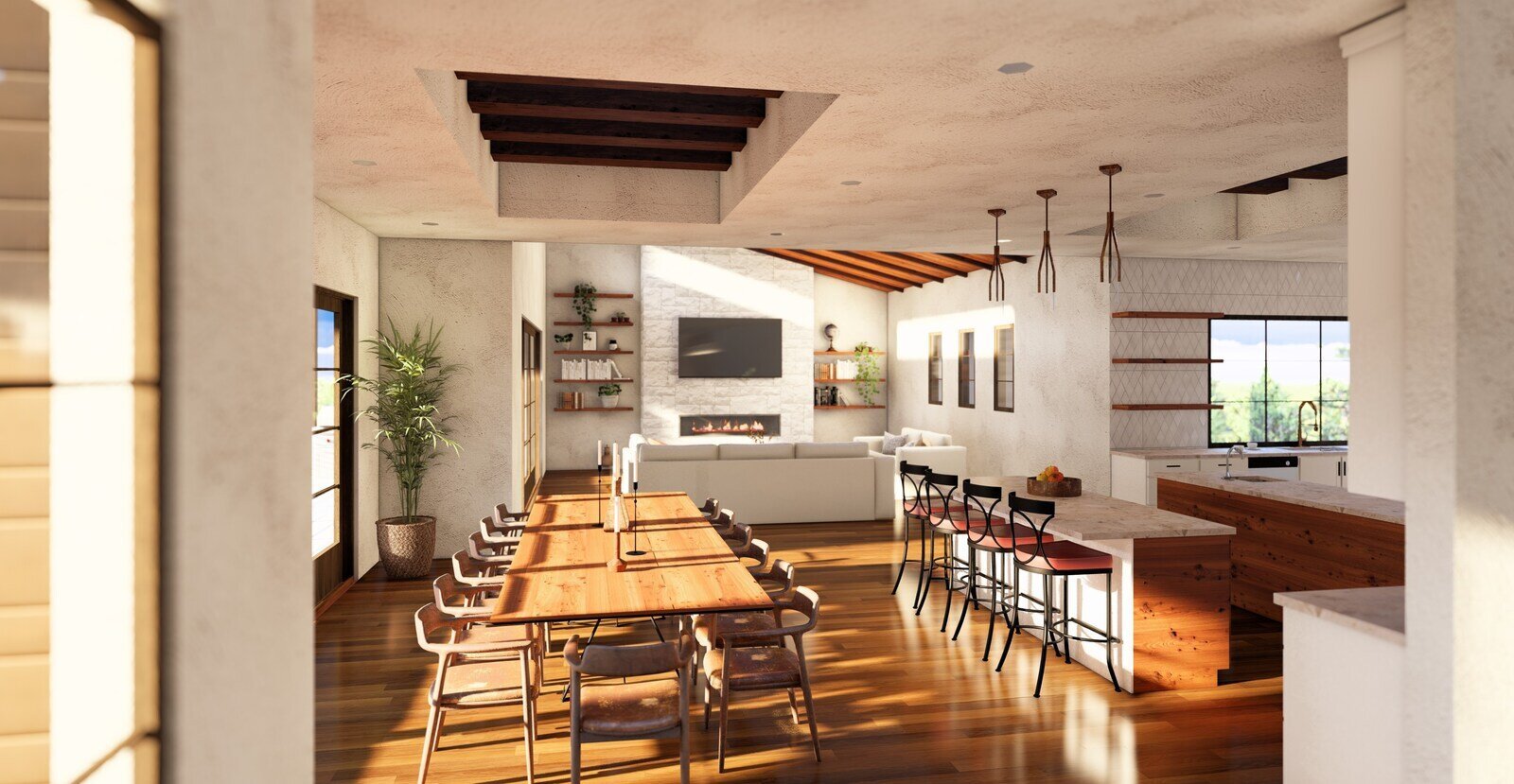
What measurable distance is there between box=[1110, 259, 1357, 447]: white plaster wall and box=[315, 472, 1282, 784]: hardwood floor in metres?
3.25

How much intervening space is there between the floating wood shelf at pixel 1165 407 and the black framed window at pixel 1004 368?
196cm

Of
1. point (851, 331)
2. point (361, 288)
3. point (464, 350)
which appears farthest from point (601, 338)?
point (361, 288)

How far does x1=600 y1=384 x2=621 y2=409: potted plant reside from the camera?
12984 mm

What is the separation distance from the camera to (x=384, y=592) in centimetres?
581

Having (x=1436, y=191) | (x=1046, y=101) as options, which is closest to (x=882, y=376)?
(x=1046, y=101)

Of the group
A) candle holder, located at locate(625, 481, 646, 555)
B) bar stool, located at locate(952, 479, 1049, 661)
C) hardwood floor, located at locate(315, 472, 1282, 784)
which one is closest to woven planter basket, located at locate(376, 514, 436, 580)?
hardwood floor, located at locate(315, 472, 1282, 784)

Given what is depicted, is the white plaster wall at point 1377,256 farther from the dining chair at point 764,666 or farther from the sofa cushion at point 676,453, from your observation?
the sofa cushion at point 676,453

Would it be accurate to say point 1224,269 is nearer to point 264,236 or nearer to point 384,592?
point 384,592

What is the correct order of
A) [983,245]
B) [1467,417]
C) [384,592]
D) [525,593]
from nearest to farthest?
[1467,417] → [525,593] → [384,592] → [983,245]

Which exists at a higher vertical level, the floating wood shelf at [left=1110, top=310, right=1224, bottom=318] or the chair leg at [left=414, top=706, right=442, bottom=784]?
the floating wood shelf at [left=1110, top=310, right=1224, bottom=318]

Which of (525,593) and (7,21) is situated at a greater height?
→ (7,21)

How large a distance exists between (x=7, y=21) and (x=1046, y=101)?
10.1 feet

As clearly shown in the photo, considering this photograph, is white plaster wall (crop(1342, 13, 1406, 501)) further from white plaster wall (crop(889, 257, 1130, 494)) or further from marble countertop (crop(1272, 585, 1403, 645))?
white plaster wall (crop(889, 257, 1130, 494))

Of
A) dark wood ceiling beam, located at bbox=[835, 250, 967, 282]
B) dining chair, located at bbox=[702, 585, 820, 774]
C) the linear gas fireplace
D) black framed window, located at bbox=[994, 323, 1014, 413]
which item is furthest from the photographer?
the linear gas fireplace
